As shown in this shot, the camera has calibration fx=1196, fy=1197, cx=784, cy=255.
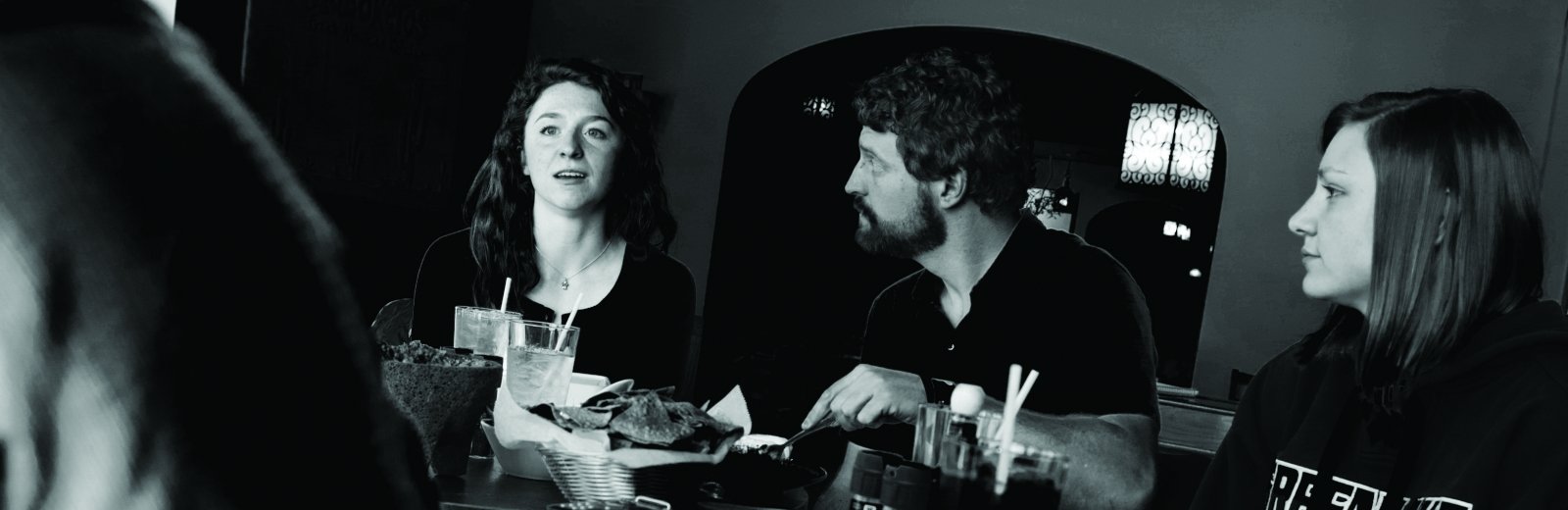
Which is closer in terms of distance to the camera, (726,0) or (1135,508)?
(1135,508)

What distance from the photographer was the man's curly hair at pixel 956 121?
226 cm

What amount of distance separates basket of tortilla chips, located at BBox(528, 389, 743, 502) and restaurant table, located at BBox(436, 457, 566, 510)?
0.17 ft

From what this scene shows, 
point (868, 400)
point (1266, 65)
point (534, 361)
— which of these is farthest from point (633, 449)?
point (1266, 65)

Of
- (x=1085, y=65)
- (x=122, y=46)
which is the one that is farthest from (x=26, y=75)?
(x=1085, y=65)

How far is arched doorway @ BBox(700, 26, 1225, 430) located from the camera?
585 centimetres

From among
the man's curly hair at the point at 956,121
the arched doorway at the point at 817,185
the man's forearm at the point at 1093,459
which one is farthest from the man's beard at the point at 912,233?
the arched doorway at the point at 817,185

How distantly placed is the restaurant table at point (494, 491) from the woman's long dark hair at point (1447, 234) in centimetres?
106

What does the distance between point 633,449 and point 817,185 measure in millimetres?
7440

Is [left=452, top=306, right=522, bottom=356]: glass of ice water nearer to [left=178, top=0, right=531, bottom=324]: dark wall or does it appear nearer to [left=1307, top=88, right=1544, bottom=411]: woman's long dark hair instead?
[left=1307, top=88, right=1544, bottom=411]: woman's long dark hair

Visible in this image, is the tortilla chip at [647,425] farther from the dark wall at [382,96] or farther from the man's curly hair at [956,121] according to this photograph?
the dark wall at [382,96]

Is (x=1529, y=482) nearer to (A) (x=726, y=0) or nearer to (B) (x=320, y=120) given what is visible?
(B) (x=320, y=120)

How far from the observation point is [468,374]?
4.44 ft

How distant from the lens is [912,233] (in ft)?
7.49

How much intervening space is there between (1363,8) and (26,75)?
530cm
